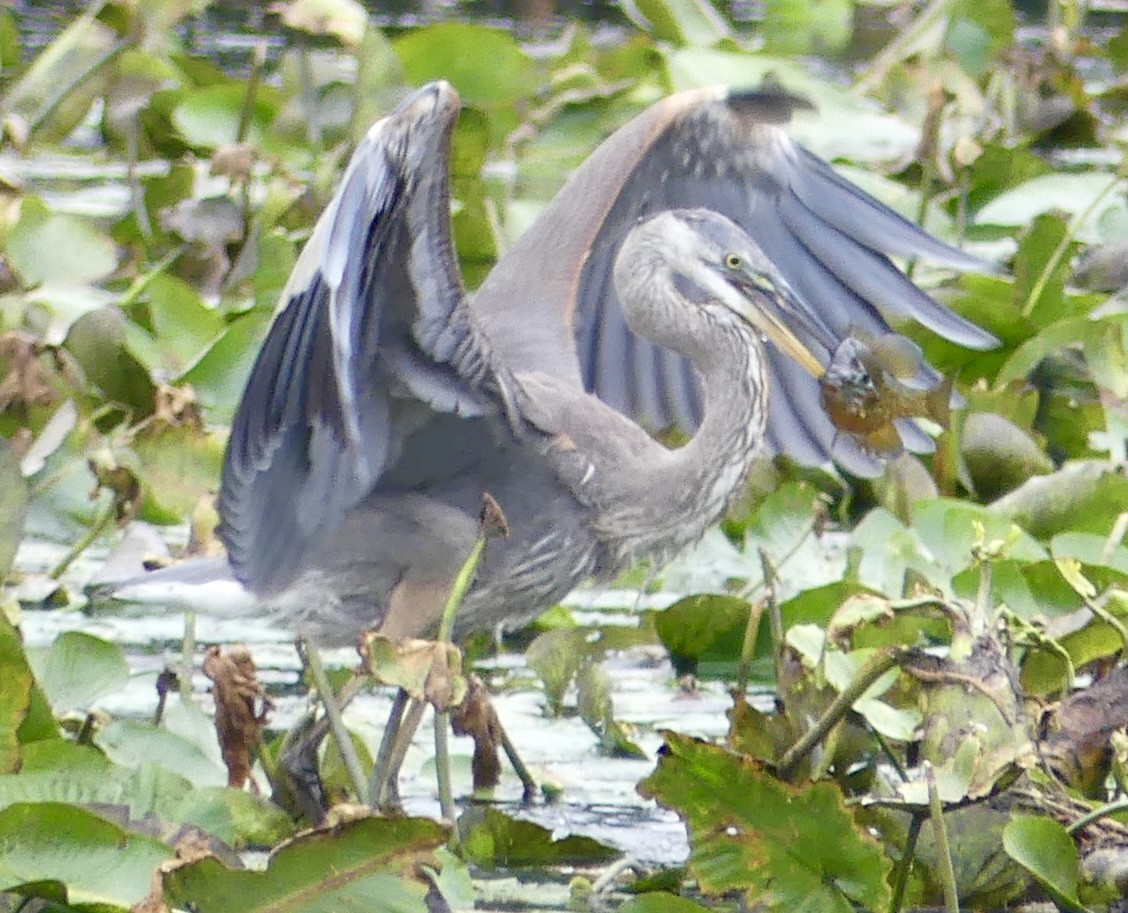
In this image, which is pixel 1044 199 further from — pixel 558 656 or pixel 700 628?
pixel 558 656

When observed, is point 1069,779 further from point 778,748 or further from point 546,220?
point 546,220

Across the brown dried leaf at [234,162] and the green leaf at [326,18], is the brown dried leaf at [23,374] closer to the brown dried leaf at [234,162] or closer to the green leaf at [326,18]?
the brown dried leaf at [234,162]

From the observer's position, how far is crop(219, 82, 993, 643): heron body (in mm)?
3305

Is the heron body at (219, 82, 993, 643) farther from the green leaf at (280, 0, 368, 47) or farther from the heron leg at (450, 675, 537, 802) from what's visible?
the green leaf at (280, 0, 368, 47)

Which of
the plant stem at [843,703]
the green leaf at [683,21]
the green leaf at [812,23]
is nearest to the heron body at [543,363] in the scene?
the plant stem at [843,703]

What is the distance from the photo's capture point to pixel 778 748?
3227 millimetres

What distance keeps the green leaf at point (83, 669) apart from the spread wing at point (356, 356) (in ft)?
1.14

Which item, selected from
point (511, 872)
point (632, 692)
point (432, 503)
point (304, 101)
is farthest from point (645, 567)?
point (304, 101)

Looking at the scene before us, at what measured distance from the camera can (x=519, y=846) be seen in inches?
132

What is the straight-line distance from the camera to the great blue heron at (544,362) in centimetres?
331

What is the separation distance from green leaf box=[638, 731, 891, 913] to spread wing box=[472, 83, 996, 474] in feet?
5.51

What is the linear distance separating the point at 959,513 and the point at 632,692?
71 cm

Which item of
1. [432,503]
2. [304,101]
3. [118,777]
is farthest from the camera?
[304,101]

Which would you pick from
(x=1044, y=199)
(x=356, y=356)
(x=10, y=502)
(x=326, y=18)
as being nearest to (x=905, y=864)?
(x=356, y=356)
